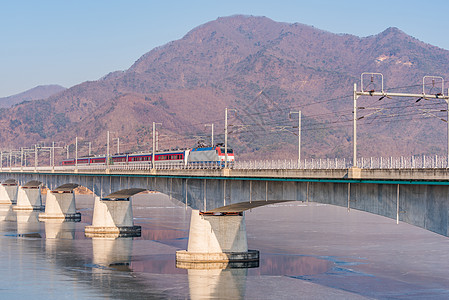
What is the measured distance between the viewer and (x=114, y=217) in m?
89.0

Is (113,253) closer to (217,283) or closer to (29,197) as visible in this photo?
(217,283)

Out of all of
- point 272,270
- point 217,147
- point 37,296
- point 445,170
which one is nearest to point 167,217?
point 217,147

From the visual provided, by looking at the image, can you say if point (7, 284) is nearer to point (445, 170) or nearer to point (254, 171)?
point (254, 171)

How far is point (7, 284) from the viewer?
53.1 meters

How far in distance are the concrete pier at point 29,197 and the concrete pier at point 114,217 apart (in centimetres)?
5009

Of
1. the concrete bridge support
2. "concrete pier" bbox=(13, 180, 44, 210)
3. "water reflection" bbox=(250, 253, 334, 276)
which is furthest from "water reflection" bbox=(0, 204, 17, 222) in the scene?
the concrete bridge support

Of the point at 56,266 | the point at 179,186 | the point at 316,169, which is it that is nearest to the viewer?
the point at 316,169

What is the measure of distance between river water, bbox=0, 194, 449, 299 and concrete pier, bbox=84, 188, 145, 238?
7.40 ft

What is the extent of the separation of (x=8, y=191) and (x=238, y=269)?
116087 mm

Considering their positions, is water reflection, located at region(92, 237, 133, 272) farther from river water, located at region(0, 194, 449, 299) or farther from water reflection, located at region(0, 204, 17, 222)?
water reflection, located at region(0, 204, 17, 222)

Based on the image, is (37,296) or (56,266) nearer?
(37,296)

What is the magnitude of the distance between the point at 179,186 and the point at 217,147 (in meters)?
14.8

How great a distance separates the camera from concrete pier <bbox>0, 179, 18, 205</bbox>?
15938 centimetres

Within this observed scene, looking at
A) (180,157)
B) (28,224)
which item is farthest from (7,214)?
(180,157)
